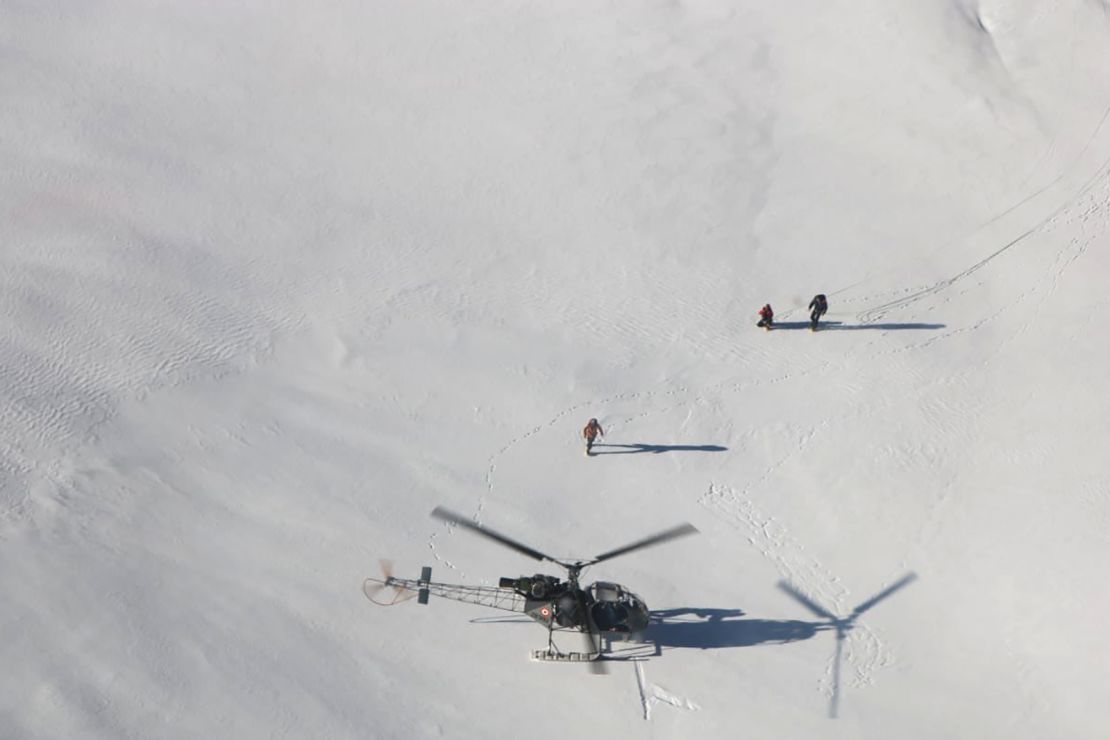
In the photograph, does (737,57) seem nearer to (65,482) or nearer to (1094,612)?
(1094,612)

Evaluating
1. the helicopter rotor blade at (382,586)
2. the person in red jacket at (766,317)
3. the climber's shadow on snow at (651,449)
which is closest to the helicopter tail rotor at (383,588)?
the helicopter rotor blade at (382,586)

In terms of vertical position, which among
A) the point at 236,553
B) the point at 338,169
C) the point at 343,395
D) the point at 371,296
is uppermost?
the point at 338,169

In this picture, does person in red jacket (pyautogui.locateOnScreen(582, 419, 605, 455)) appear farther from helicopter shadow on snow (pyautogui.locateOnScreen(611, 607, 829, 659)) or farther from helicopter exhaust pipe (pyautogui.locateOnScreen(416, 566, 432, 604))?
helicopter exhaust pipe (pyautogui.locateOnScreen(416, 566, 432, 604))

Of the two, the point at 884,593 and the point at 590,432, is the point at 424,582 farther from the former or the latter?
the point at 884,593

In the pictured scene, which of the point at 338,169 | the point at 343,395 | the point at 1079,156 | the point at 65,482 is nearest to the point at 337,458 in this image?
the point at 343,395

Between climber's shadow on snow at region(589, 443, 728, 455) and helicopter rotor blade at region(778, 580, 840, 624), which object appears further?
climber's shadow on snow at region(589, 443, 728, 455)

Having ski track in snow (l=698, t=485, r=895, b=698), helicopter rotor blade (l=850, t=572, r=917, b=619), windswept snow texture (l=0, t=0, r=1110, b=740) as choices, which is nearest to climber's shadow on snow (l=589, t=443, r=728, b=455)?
windswept snow texture (l=0, t=0, r=1110, b=740)

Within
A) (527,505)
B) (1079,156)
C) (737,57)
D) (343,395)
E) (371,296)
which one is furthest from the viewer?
(737,57)
